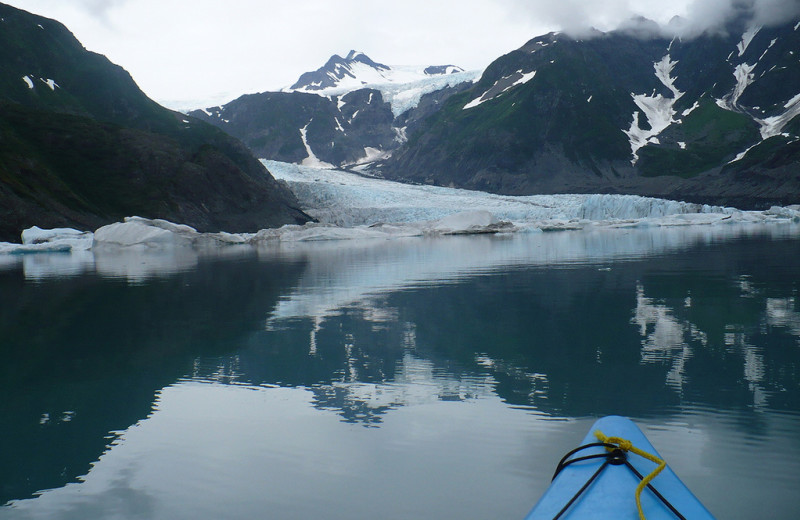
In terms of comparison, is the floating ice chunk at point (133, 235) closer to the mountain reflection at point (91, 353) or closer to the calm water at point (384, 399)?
the mountain reflection at point (91, 353)

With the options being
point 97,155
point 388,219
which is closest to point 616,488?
point 388,219

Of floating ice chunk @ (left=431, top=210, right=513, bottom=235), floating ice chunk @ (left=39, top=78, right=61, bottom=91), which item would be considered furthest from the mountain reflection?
floating ice chunk @ (left=39, top=78, right=61, bottom=91)

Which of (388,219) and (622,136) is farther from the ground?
(622,136)

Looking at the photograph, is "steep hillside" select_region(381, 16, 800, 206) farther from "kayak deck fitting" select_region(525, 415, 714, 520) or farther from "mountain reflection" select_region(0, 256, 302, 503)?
"kayak deck fitting" select_region(525, 415, 714, 520)

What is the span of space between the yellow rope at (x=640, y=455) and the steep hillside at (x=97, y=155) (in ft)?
199

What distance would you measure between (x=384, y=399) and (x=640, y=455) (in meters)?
3.76

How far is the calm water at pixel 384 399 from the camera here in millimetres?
4805

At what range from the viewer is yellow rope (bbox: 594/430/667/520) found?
320 cm

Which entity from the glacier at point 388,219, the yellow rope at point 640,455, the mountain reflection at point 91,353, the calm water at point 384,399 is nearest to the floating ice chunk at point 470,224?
the glacier at point 388,219

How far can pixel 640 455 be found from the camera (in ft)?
12.3

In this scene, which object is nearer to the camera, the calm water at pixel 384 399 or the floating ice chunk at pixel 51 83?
the calm water at pixel 384 399

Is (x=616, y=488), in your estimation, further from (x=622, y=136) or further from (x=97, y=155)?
(x=622, y=136)

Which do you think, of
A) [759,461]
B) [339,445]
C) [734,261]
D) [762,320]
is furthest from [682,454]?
[734,261]

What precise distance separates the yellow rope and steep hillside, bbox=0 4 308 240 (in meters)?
60.7
